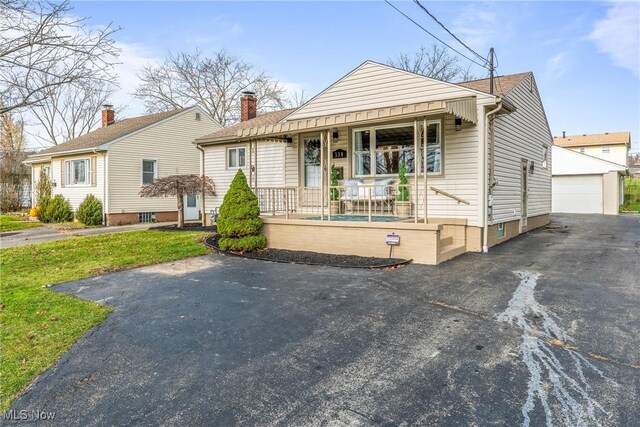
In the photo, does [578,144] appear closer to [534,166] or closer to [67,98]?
[534,166]

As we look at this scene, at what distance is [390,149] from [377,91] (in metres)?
1.66

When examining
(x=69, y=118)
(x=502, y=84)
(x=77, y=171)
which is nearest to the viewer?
(x=502, y=84)

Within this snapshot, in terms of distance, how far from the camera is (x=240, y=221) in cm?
917

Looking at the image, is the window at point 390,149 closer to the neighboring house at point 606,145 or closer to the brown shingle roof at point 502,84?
the brown shingle roof at point 502,84

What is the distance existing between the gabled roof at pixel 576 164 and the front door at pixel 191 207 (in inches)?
793

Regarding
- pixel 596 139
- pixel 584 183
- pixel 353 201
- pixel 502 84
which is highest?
pixel 596 139

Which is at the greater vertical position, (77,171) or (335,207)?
(77,171)

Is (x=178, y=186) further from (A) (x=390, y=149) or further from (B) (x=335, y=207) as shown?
(A) (x=390, y=149)

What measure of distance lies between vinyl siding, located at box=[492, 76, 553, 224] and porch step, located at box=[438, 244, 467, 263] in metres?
1.49

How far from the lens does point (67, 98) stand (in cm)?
3278

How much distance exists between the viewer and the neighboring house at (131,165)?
1642cm

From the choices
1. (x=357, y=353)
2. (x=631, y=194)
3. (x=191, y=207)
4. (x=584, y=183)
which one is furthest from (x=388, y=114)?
(x=631, y=194)

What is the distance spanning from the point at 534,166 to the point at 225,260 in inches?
428

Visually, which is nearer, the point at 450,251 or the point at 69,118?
the point at 450,251
